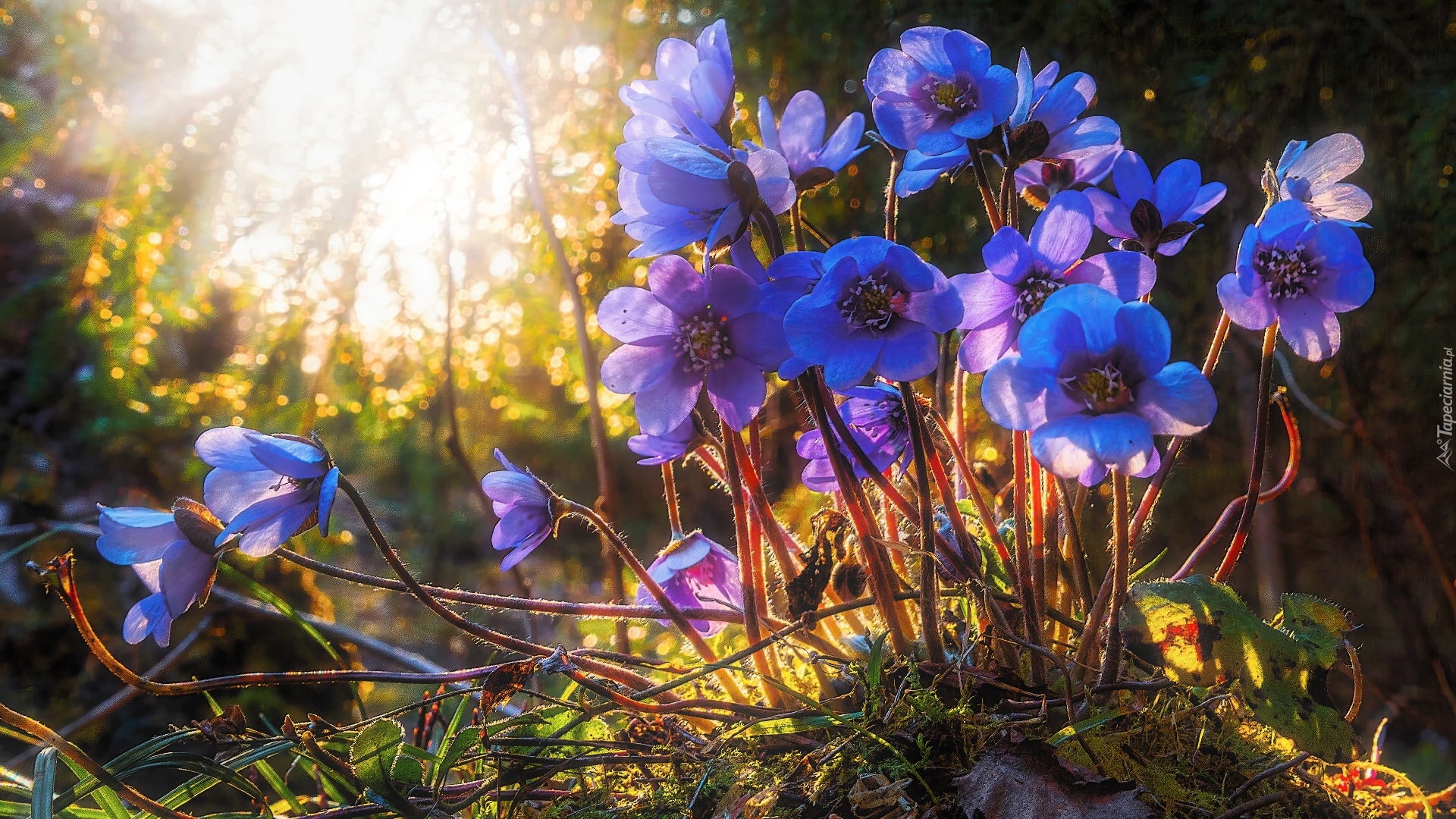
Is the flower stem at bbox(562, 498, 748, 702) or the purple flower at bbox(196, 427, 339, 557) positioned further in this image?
the flower stem at bbox(562, 498, 748, 702)

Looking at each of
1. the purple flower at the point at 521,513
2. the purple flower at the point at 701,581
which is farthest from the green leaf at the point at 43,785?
the purple flower at the point at 701,581

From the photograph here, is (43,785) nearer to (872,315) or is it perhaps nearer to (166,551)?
(166,551)

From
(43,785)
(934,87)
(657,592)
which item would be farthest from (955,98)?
(43,785)

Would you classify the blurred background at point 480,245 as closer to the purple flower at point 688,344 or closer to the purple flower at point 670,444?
the purple flower at point 670,444

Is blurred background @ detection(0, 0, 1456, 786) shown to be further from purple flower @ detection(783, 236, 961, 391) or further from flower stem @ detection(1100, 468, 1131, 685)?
purple flower @ detection(783, 236, 961, 391)

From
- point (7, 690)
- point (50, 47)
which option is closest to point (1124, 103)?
point (50, 47)

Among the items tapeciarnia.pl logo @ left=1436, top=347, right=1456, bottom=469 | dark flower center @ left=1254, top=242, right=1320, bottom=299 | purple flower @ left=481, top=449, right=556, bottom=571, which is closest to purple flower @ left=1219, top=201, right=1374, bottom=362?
dark flower center @ left=1254, top=242, right=1320, bottom=299
